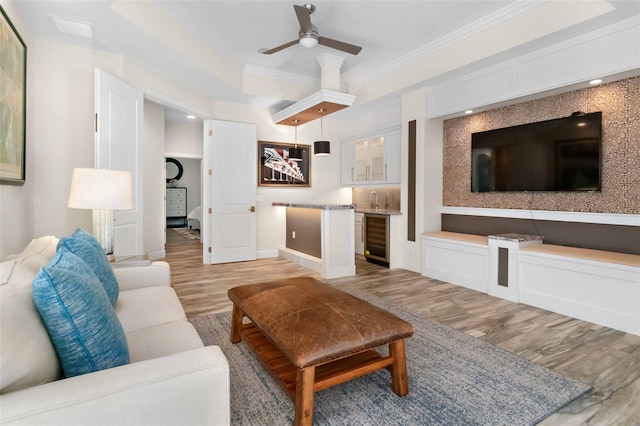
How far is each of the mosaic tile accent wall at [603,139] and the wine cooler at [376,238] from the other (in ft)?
4.42

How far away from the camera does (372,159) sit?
19.6ft

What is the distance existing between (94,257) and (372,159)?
15.8 ft

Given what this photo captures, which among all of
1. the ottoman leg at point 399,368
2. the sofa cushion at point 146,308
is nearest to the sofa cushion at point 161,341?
the sofa cushion at point 146,308

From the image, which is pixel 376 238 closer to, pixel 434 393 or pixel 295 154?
pixel 295 154

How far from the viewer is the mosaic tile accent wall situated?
10.4ft

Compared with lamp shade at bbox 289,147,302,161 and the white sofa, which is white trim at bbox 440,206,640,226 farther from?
the white sofa

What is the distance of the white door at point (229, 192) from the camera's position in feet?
18.1

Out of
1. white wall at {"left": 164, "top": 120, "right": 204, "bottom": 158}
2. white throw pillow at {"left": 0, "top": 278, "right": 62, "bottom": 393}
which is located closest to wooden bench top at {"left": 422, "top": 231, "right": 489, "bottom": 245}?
white throw pillow at {"left": 0, "top": 278, "right": 62, "bottom": 393}

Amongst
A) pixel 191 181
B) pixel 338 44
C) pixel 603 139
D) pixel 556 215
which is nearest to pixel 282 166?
pixel 338 44

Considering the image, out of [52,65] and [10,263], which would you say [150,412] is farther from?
[52,65]

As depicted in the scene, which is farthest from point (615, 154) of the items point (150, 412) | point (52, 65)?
point (52, 65)

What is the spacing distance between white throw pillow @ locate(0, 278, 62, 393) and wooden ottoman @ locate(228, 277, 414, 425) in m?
0.93

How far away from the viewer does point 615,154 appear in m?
3.28

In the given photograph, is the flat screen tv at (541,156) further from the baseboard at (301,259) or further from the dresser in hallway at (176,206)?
the dresser in hallway at (176,206)
